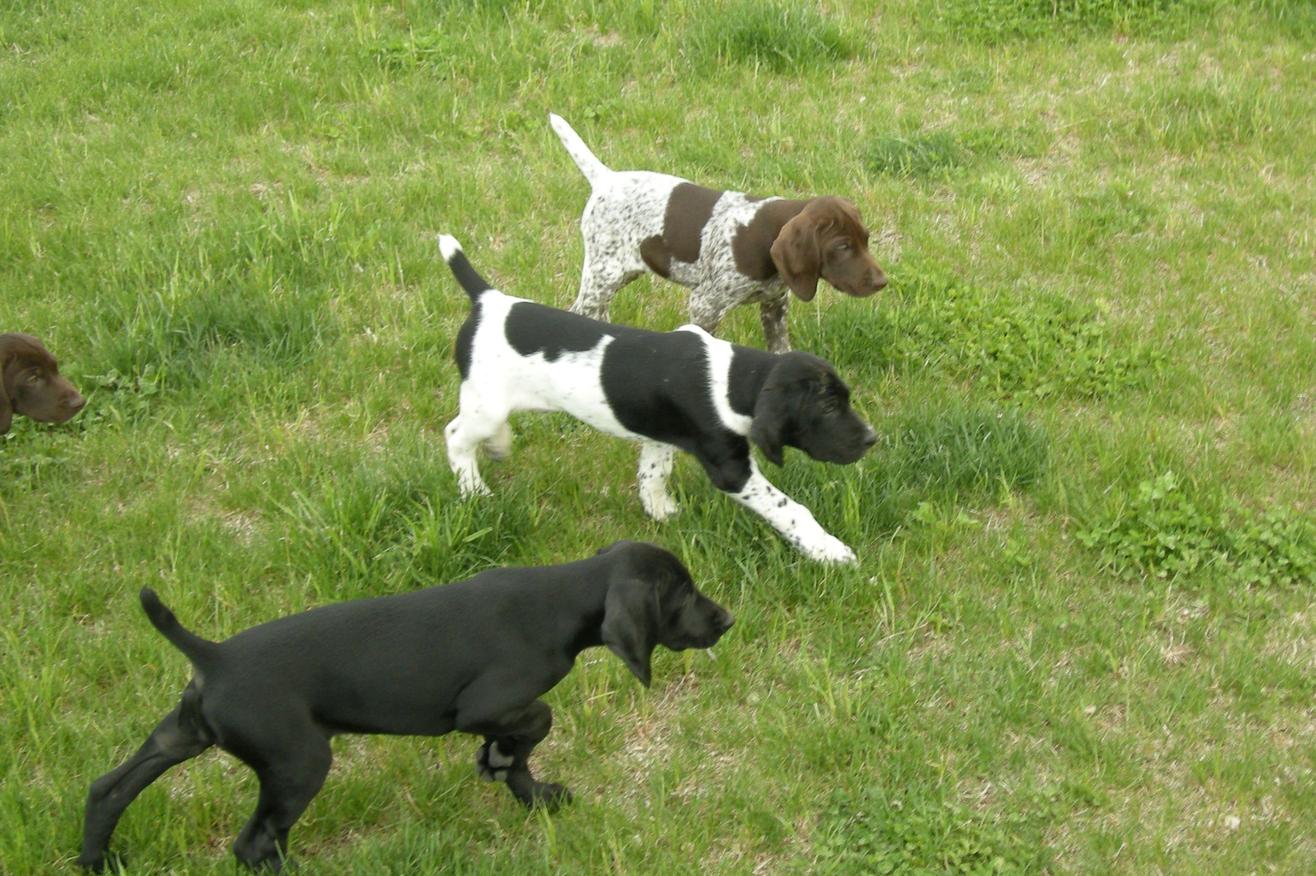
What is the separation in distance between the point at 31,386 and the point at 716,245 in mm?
2887

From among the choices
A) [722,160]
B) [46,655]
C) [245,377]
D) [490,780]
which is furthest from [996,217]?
[46,655]

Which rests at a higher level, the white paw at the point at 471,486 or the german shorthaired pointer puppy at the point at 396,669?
the german shorthaired pointer puppy at the point at 396,669

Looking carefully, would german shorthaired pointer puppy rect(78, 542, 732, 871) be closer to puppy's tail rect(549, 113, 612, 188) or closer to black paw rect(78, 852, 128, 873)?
black paw rect(78, 852, 128, 873)

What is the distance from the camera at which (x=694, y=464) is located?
560 centimetres

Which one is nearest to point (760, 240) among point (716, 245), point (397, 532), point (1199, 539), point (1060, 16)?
point (716, 245)

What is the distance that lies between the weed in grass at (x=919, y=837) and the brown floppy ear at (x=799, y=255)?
230 cm

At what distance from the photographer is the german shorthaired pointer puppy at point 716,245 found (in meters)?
5.57

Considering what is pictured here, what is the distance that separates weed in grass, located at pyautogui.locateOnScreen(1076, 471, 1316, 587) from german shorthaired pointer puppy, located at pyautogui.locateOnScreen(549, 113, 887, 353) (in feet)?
4.58

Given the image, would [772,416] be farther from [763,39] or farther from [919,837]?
[763,39]

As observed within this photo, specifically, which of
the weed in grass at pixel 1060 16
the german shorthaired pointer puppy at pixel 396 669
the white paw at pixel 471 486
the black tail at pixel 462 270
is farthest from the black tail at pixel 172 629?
the weed in grass at pixel 1060 16

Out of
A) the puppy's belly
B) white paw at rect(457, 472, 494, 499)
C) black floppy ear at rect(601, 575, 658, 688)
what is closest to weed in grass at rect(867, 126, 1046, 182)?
the puppy's belly

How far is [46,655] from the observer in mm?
4453

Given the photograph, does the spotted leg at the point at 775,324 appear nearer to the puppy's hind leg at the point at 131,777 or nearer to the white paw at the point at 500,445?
the white paw at the point at 500,445

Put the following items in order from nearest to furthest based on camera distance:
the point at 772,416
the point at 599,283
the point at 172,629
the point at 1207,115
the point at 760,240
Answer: the point at 172,629 < the point at 772,416 < the point at 760,240 < the point at 599,283 < the point at 1207,115
